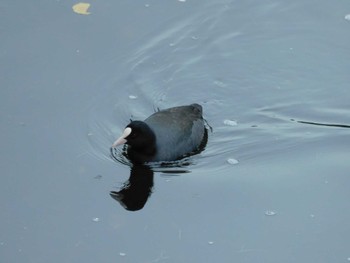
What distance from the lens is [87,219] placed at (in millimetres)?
8820

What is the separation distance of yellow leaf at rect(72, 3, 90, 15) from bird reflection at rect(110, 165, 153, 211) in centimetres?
283

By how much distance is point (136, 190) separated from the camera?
942 cm

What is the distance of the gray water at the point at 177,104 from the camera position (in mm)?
8648

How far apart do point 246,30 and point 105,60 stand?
6.56 ft

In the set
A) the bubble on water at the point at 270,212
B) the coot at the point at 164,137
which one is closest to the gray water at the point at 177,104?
the bubble on water at the point at 270,212

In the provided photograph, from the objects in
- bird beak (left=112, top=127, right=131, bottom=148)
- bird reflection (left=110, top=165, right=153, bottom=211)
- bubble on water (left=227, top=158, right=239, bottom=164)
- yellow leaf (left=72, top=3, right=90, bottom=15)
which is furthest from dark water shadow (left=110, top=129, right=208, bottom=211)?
yellow leaf (left=72, top=3, right=90, bottom=15)

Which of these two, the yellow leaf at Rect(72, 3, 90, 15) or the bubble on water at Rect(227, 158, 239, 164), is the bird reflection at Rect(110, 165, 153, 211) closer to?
the bubble on water at Rect(227, 158, 239, 164)

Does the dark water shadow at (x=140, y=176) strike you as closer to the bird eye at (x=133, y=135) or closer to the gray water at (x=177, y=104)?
the gray water at (x=177, y=104)

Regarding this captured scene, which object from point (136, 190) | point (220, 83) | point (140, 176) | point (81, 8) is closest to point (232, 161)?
point (140, 176)

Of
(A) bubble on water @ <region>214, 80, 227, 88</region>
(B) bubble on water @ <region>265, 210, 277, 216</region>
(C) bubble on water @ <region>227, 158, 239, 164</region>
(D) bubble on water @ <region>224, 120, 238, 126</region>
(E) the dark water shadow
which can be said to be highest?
(B) bubble on water @ <region>265, 210, 277, 216</region>

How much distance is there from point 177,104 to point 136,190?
1814mm

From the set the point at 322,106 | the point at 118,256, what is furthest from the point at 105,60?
the point at 118,256

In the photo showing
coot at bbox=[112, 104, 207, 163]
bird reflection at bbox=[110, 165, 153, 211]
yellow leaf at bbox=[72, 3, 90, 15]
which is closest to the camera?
bird reflection at bbox=[110, 165, 153, 211]

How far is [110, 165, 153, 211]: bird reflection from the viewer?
362 inches
